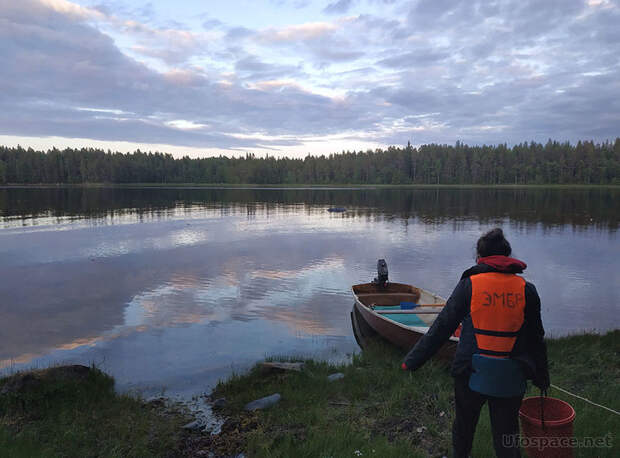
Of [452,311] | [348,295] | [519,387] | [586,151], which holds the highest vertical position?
[586,151]

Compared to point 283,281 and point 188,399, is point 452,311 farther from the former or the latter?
point 283,281

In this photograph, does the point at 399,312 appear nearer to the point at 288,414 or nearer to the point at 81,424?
the point at 288,414

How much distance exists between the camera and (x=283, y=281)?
2188 cm

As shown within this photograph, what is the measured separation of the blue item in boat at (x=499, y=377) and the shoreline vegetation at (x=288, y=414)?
84.3 inches

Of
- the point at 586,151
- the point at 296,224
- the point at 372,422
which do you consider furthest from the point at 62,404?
the point at 586,151

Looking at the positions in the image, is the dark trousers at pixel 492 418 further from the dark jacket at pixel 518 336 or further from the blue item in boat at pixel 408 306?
the blue item in boat at pixel 408 306

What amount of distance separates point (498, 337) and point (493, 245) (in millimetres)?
947

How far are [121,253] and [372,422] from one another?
2608 cm

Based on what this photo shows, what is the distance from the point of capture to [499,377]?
4.17 m

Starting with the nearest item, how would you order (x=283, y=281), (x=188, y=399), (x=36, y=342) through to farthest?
(x=188, y=399) → (x=36, y=342) → (x=283, y=281)

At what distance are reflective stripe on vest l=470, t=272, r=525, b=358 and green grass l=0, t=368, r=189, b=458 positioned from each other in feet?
17.7

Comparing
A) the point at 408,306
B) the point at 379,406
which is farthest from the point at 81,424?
the point at 408,306

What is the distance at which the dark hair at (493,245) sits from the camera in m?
4.43

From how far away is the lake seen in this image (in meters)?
12.6
